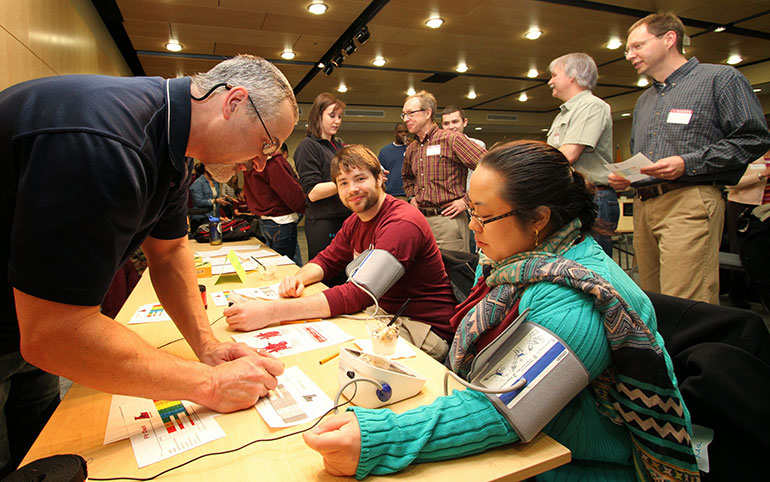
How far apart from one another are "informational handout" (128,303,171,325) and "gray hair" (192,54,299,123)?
0.94 meters

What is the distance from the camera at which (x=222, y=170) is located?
112 centimetres

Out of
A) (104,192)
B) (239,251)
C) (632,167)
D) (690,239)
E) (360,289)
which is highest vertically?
(632,167)

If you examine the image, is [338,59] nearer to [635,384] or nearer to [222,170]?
[222,170]

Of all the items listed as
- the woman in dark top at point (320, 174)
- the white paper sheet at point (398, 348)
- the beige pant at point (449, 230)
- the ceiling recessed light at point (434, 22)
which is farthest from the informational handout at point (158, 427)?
the ceiling recessed light at point (434, 22)

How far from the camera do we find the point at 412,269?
184cm

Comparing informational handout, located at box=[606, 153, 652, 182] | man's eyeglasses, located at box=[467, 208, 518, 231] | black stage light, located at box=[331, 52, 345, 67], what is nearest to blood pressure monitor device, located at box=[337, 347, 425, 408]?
man's eyeglasses, located at box=[467, 208, 518, 231]

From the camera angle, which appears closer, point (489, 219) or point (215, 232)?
point (489, 219)

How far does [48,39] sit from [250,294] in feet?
7.90

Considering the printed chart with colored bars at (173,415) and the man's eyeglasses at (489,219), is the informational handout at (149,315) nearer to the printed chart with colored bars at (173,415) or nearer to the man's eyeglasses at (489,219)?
the printed chart with colored bars at (173,415)

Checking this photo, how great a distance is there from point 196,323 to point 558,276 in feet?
3.19

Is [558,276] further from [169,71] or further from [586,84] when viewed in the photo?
[169,71]

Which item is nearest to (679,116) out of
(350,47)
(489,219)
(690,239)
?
(690,239)

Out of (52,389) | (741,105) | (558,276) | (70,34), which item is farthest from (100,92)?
(70,34)

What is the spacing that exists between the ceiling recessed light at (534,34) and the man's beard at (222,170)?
536cm
